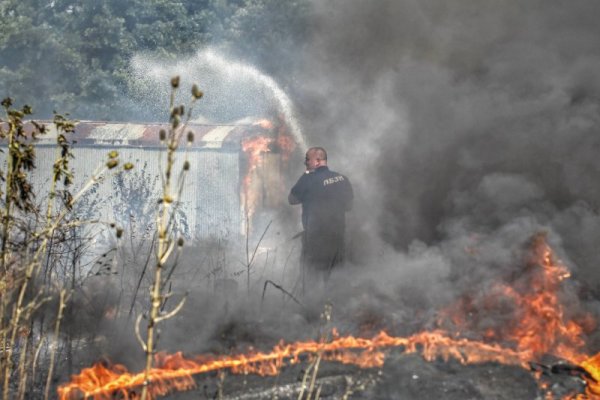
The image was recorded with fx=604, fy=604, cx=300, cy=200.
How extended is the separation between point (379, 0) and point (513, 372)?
929 cm

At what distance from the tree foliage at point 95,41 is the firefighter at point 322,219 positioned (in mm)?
17040

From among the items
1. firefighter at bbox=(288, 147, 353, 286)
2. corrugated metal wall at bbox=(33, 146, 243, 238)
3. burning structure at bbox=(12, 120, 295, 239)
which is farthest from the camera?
Answer: corrugated metal wall at bbox=(33, 146, 243, 238)

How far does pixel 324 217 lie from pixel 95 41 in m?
21.3

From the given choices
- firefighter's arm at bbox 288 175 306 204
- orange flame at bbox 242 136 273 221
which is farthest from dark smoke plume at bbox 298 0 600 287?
firefighter's arm at bbox 288 175 306 204

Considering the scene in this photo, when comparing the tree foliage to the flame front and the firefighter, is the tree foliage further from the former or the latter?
the flame front

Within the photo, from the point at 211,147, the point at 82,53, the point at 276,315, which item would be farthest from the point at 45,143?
the point at 82,53

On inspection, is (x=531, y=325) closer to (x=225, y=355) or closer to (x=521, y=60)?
(x=225, y=355)

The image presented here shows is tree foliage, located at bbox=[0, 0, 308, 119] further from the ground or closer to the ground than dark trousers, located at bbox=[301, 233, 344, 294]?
further from the ground

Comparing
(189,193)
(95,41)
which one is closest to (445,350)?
(189,193)

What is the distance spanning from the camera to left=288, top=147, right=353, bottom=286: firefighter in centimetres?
835

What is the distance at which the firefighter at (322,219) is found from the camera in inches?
329

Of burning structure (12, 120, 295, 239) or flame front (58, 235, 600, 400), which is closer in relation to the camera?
flame front (58, 235, 600, 400)

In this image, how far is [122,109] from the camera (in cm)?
2603

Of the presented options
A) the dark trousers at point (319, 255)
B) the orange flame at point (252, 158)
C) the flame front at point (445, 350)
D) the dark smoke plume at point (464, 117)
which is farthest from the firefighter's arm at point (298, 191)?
the orange flame at point (252, 158)
